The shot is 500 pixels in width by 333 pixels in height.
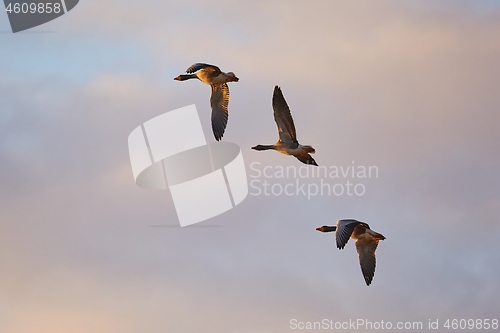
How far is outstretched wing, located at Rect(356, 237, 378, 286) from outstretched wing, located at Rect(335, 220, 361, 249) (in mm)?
1974

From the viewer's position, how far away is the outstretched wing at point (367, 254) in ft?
96.6

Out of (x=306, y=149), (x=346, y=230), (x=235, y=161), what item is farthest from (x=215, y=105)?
(x=235, y=161)

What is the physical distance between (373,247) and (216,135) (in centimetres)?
548

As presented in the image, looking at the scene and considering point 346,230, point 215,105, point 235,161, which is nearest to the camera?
point 346,230

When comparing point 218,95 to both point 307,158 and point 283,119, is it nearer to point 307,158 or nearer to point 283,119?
point 283,119

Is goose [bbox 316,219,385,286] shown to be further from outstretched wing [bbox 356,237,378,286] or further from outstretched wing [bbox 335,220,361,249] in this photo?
outstretched wing [bbox 335,220,361,249]

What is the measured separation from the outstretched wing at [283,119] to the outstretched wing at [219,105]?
1673mm

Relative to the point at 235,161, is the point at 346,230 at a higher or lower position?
higher

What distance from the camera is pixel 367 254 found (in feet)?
96.9

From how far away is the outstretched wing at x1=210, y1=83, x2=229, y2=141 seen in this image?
28438 millimetres

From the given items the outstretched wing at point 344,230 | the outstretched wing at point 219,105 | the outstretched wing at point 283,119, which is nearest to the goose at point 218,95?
the outstretched wing at point 219,105

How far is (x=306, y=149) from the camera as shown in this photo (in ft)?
89.9

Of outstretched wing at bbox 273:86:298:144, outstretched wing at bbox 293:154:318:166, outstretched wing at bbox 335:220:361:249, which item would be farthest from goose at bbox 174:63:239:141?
outstretched wing at bbox 335:220:361:249

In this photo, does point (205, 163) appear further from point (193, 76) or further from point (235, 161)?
point (193, 76)
